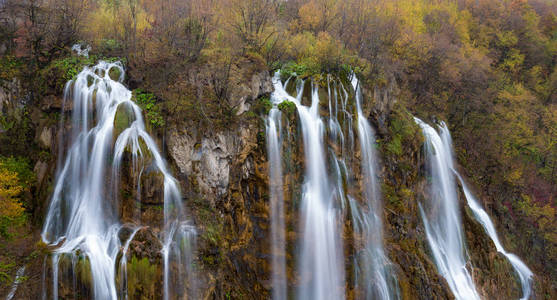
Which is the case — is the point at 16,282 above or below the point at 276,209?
below

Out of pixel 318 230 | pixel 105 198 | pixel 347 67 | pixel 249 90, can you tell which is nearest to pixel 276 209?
pixel 318 230

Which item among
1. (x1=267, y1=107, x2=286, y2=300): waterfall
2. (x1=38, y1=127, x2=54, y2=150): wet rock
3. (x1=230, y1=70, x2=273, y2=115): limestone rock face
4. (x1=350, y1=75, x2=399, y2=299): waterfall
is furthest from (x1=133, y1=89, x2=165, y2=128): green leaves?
(x1=350, y1=75, x2=399, y2=299): waterfall

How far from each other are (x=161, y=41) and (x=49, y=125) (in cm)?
646

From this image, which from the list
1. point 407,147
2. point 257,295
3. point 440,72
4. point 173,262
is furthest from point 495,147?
point 173,262

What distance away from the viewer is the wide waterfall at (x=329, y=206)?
38.1 feet

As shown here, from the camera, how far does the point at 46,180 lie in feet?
34.3

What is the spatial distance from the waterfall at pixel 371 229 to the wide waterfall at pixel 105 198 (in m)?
7.29

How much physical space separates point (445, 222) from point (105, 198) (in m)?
16.6

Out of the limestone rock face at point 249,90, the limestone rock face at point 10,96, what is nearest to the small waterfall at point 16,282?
the limestone rock face at point 10,96

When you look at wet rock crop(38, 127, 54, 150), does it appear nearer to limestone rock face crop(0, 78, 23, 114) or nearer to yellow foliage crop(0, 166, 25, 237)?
yellow foliage crop(0, 166, 25, 237)

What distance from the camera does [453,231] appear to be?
15484 mm

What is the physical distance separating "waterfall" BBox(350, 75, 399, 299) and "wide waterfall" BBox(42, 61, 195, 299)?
23.9ft

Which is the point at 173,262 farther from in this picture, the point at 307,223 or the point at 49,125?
the point at 49,125

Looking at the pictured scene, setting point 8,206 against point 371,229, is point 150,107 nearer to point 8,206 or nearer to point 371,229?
point 8,206
